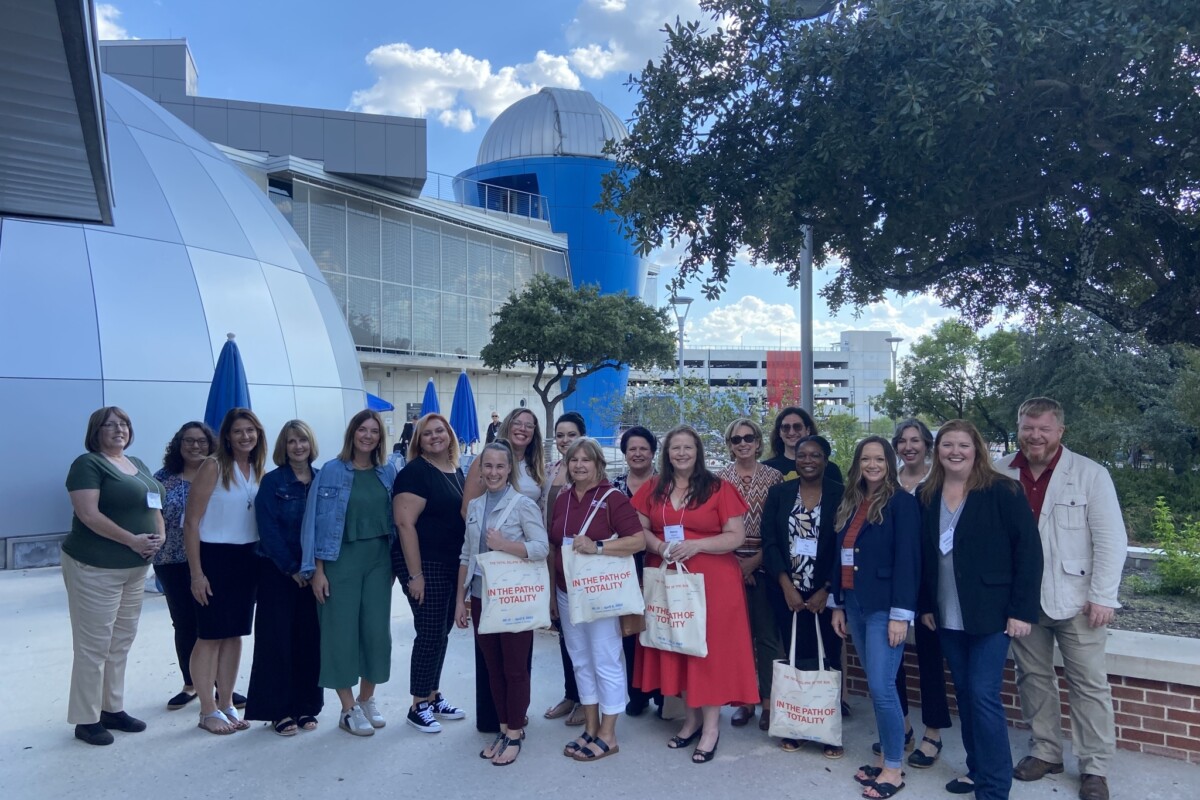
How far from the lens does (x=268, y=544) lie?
14.1ft

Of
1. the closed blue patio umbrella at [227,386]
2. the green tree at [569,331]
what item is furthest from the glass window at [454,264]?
the closed blue patio umbrella at [227,386]

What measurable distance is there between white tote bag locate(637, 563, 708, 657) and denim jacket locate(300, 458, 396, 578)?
178cm

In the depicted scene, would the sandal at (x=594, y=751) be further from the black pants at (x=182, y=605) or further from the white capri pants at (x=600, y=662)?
the black pants at (x=182, y=605)

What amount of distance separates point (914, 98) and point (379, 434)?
11.7 ft

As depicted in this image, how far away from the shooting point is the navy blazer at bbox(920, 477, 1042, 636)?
354 centimetres

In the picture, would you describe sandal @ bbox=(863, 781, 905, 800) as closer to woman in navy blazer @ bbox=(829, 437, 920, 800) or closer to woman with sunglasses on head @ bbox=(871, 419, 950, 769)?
woman in navy blazer @ bbox=(829, 437, 920, 800)

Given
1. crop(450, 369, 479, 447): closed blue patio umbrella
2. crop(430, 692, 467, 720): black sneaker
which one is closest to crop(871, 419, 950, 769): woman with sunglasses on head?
crop(430, 692, 467, 720): black sneaker

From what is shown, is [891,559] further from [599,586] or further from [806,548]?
[599,586]

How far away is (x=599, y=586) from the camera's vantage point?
404 centimetres

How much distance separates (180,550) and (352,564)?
113cm

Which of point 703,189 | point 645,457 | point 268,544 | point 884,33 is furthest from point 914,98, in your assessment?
point 268,544

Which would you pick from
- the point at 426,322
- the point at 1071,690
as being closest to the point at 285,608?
the point at 1071,690

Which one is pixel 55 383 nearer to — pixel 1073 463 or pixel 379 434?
pixel 379 434

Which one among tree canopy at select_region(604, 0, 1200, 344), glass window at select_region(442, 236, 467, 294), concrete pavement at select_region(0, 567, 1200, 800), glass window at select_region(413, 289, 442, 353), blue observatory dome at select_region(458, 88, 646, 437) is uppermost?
blue observatory dome at select_region(458, 88, 646, 437)
